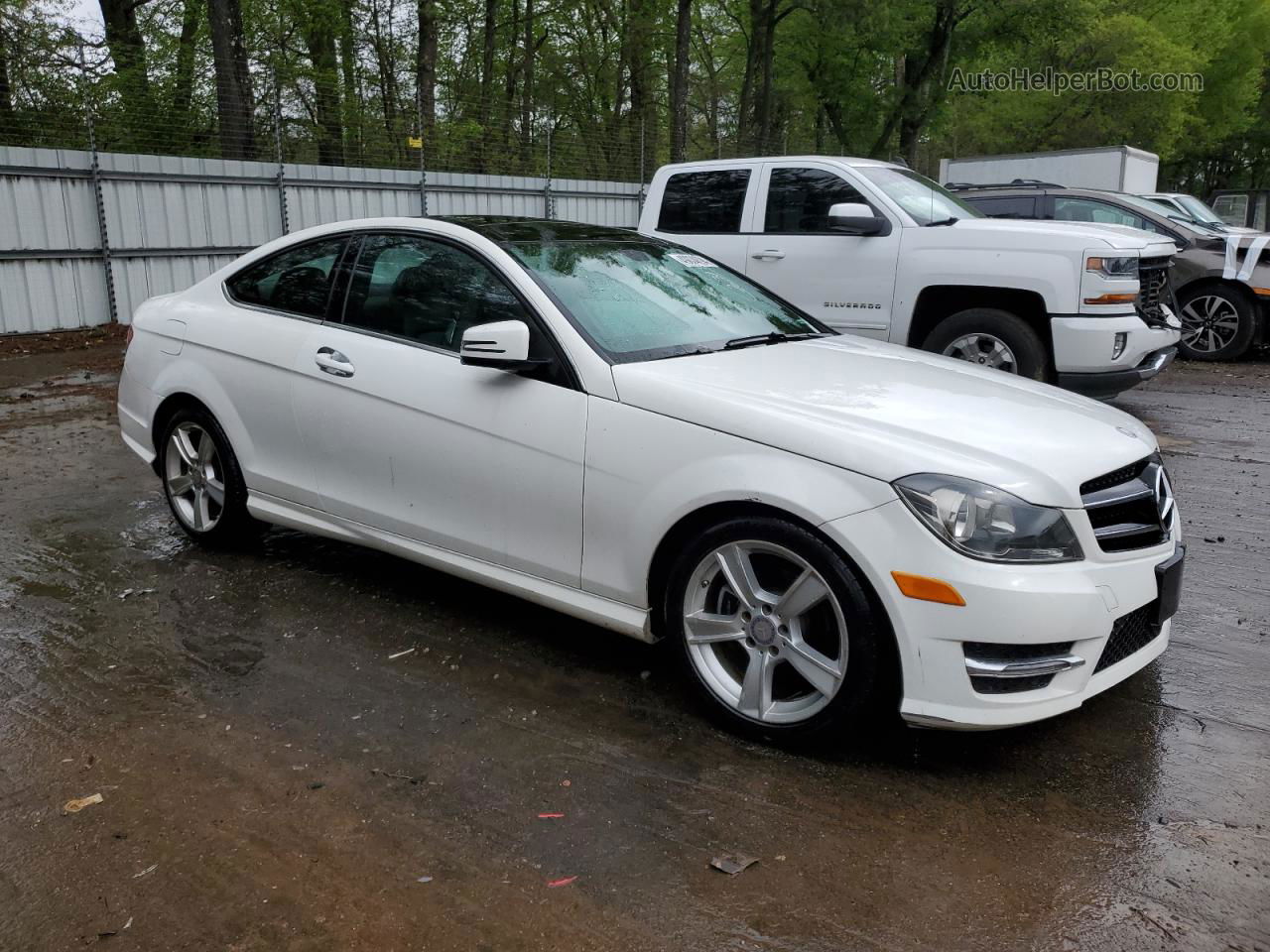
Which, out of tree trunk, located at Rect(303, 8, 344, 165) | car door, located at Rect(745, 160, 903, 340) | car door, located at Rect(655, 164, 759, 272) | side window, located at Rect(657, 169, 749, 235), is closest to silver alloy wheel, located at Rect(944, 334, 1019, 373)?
car door, located at Rect(745, 160, 903, 340)

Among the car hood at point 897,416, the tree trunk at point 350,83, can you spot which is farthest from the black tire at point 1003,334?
the tree trunk at point 350,83

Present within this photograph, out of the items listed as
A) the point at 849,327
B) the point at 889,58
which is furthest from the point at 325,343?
the point at 889,58

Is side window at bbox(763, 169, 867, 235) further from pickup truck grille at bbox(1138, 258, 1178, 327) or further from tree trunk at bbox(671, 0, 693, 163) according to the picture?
tree trunk at bbox(671, 0, 693, 163)

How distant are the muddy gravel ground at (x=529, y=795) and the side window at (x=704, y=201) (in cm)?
517

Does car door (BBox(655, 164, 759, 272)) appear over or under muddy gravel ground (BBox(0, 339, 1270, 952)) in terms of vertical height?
over

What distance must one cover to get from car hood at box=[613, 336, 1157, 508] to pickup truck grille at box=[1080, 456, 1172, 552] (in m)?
0.05

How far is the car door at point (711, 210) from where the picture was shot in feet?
29.2

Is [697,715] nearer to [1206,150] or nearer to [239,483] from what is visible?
[239,483]

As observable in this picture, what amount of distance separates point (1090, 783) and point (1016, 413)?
117cm

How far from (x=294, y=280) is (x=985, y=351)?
507 centimetres

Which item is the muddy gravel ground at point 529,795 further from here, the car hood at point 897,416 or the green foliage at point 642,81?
the green foliage at point 642,81

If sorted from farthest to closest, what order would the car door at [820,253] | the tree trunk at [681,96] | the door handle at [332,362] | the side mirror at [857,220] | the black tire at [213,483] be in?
the tree trunk at [681,96], the car door at [820,253], the side mirror at [857,220], the black tire at [213,483], the door handle at [332,362]

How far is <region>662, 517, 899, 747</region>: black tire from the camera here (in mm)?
3150

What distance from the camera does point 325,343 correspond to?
14.9 ft
